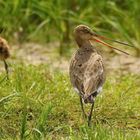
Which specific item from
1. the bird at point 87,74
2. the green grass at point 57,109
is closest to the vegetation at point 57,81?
the green grass at point 57,109

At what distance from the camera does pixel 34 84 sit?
775 cm

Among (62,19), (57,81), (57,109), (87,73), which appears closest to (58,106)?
(57,109)

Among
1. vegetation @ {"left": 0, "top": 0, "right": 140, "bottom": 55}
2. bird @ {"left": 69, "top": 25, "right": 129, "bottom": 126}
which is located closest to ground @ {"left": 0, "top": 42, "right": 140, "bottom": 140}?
bird @ {"left": 69, "top": 25, "right": 129, "bottom": 126}

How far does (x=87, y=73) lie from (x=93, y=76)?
2.8 inches

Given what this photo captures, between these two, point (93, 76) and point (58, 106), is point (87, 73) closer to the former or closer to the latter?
point (93, 76)

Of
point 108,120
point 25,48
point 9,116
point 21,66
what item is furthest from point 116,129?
Result: point 25,48

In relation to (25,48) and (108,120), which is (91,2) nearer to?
(25,48)

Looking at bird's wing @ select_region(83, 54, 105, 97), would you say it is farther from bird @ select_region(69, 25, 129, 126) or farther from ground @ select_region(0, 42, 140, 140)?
ground @ select_region(0, 42, 140, 140)

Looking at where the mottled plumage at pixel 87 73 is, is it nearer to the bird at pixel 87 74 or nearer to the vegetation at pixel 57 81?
the bird at pixel 87 74

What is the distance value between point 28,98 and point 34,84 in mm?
414

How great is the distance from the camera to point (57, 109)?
A: 7297 mm

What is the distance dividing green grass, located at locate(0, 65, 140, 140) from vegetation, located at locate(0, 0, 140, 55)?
1654 mm

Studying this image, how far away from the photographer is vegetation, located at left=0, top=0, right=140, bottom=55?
10070mm

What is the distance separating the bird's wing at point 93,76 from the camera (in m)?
6.72
